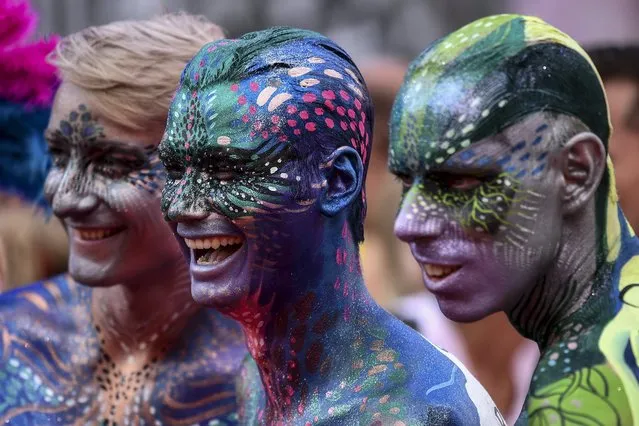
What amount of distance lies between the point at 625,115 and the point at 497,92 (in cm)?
219

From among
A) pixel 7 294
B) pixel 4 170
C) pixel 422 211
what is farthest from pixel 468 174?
pixel 4 170

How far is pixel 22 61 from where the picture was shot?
4.13 metres

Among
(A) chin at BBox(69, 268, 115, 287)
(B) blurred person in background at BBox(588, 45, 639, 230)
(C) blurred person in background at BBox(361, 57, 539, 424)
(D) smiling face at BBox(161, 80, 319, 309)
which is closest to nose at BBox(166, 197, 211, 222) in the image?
(D) smiling face at BBox(161, 80, 319, 309)

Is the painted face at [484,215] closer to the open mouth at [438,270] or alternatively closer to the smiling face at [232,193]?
the open mouth at [438,270]

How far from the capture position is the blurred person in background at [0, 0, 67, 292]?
4.15 metres

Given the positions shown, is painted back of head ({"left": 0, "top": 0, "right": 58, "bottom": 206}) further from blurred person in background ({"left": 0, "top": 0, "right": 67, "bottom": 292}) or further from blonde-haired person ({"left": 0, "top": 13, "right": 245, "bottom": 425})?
blonde-haired person ({"left": 0, "top": 13, "right": 245, "bottom": 425})

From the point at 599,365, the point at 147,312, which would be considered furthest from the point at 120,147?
the point at 599,365

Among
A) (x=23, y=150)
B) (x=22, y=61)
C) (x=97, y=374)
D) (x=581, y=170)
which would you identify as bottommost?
(x=97, y=374)

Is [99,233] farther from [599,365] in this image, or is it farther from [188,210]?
[599,365]

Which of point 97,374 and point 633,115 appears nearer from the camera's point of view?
point 97,374

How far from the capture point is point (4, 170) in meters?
4.41

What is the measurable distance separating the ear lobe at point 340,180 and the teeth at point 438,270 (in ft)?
0.73

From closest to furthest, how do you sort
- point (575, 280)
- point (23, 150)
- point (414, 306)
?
point (575, 280) < point (23, 150) < point (414, 306)

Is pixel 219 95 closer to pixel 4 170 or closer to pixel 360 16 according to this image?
pixel 4 170
